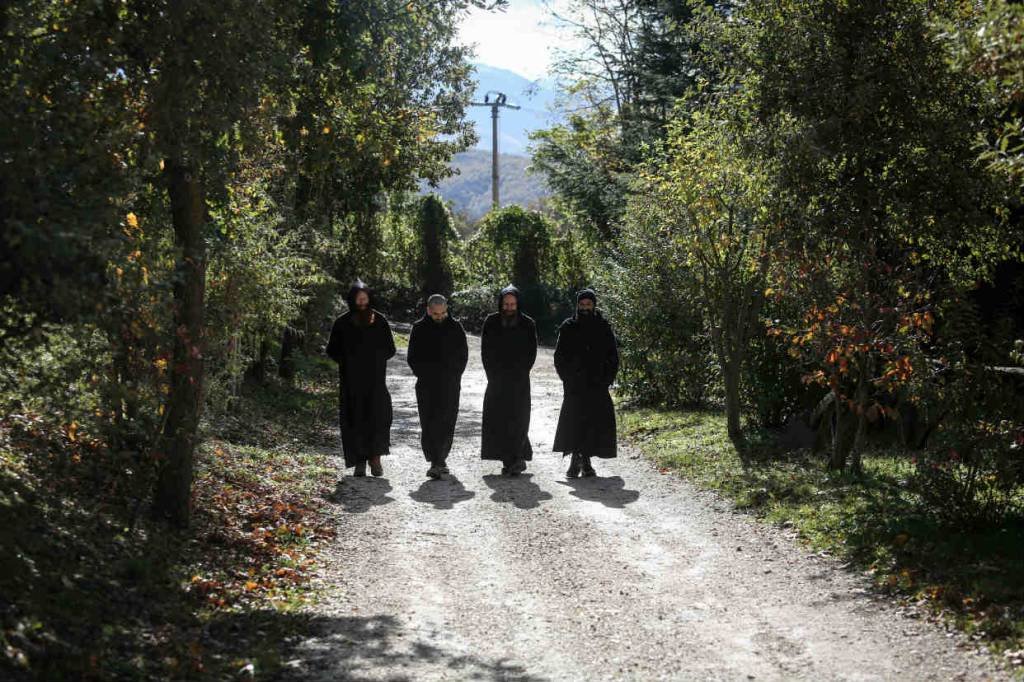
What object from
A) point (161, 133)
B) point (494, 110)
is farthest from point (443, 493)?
point (494, 110)

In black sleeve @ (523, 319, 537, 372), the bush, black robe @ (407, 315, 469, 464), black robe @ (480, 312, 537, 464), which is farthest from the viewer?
black sleeve @ (523, 319, 537, 372)

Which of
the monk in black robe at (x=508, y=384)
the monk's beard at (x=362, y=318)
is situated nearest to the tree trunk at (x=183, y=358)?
the monk's beard at (x=362, y=318)

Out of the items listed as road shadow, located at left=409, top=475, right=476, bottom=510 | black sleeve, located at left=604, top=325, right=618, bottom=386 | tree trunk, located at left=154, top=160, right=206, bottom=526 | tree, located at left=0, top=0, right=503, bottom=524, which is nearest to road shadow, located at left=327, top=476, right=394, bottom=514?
road shadow, located at left=409, top=475, right=476, bottom=510

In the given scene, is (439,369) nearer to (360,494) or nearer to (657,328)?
(360,494)

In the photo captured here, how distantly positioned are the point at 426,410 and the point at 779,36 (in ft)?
20.1

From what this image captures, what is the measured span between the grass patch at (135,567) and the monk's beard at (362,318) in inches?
93.5

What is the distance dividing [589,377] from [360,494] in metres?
3.36

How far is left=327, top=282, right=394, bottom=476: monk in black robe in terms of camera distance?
43.0 ft

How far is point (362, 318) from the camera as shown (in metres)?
13.4

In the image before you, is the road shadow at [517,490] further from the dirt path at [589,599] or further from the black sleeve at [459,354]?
the black sleeve at [459,354]

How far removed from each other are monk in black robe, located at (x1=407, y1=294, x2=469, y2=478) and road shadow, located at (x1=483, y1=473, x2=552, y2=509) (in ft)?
2.47

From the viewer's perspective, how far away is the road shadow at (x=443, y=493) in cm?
1158

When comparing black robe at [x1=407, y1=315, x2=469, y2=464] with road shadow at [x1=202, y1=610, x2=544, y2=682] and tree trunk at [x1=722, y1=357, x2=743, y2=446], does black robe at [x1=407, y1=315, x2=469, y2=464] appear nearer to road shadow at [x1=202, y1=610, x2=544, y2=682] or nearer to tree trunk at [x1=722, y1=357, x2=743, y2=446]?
tree trunk at [x1=722, y1=357, x2=743, y2=446]

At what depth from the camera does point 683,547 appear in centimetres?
947
